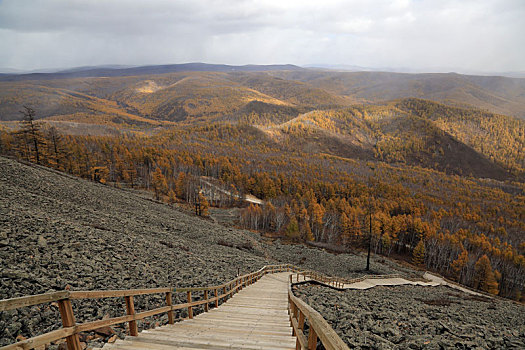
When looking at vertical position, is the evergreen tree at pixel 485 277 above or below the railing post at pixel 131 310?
below

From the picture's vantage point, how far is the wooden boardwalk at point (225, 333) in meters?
4.13

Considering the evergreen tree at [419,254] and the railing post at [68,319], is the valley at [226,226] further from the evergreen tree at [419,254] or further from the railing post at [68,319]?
the railing post at [68,319]

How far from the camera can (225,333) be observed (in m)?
5.31

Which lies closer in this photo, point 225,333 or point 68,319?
point 68,319

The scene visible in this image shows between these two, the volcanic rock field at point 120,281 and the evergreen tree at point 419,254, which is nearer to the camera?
the volcanic rock field at point 120,281

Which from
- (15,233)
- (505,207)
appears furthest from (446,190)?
(15,233)

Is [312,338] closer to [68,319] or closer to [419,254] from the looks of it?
[68,319]

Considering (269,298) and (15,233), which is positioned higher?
(15,233)

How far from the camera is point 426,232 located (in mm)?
60531

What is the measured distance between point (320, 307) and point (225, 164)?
98806 mm

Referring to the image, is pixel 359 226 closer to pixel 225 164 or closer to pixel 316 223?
pixel 316 223

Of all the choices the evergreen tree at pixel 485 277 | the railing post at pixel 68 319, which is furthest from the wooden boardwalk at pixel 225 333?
the evergreen tree at pixel 485 277

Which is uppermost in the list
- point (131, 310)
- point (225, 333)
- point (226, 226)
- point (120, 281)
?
point (131, 310)

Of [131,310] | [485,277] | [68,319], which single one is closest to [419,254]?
[485,277]
